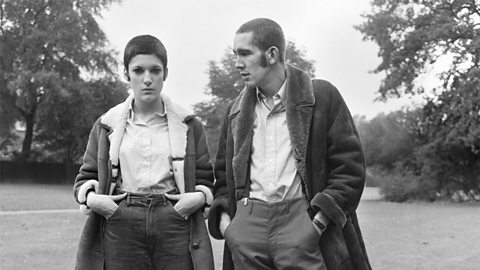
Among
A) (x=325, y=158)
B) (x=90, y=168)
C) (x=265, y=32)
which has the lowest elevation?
(x=90, y=168)

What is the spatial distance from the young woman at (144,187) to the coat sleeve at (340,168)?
2.82 ft

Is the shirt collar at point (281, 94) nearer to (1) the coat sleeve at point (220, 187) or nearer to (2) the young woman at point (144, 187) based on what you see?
(1) the coat sleeve at point (220, 187)

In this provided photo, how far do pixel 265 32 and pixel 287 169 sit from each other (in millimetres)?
798

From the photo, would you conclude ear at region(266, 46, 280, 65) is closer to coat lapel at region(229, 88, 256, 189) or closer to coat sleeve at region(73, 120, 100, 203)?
coat lapel at region(229, 88, 256, 189)

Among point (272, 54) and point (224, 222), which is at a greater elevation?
point (272, 54)

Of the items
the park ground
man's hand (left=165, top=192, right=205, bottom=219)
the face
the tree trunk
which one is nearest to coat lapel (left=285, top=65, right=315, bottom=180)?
man's hand (left=165, top=192, right=205, bottom=219)

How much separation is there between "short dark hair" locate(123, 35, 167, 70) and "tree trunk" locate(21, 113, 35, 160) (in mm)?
41060

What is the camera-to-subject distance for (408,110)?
39000mm

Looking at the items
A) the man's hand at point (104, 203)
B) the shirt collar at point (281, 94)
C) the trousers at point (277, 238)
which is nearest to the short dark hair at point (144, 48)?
the shirt collar at point (281, 94)

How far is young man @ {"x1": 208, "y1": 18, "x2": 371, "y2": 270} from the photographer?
143 inches

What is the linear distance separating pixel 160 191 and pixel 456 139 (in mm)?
31454

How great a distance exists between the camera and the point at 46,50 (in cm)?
4141

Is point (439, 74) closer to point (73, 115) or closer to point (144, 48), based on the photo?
point (73, 115)

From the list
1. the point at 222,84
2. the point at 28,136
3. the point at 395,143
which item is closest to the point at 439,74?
the point at 395,143
